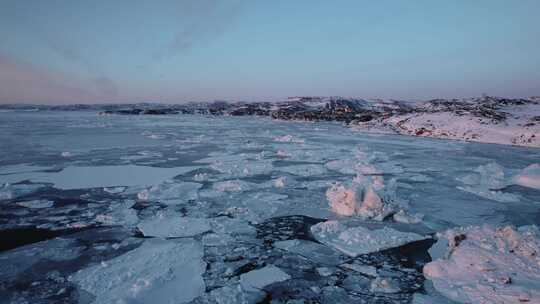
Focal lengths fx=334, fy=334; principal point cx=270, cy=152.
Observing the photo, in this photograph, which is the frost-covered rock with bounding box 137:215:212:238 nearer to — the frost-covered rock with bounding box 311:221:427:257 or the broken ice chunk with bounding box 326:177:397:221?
the frost-covered rock with bounding box 311:221:427:257

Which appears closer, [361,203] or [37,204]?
[361,203]

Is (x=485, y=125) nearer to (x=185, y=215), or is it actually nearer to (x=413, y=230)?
(x=413, y=230)

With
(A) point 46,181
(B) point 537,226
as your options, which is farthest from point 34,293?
(B) point 537,226

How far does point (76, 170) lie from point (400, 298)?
7475mm

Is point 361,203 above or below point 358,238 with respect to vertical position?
→ above

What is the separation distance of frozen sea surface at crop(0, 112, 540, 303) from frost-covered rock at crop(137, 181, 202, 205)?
0.03 metres

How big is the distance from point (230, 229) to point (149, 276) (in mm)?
1269

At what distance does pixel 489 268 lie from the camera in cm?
300

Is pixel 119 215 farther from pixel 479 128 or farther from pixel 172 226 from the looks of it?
pixel 479 128

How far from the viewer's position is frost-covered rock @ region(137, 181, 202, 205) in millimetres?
5402

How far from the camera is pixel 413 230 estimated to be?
164 inches

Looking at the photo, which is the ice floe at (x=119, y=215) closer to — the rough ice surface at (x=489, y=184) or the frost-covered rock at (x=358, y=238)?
the frost-covered rock at (x=358, y=238)

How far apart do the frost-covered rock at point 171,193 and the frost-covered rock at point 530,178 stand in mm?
6695

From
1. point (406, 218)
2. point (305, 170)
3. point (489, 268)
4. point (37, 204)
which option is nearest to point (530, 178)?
point (406, 218)
